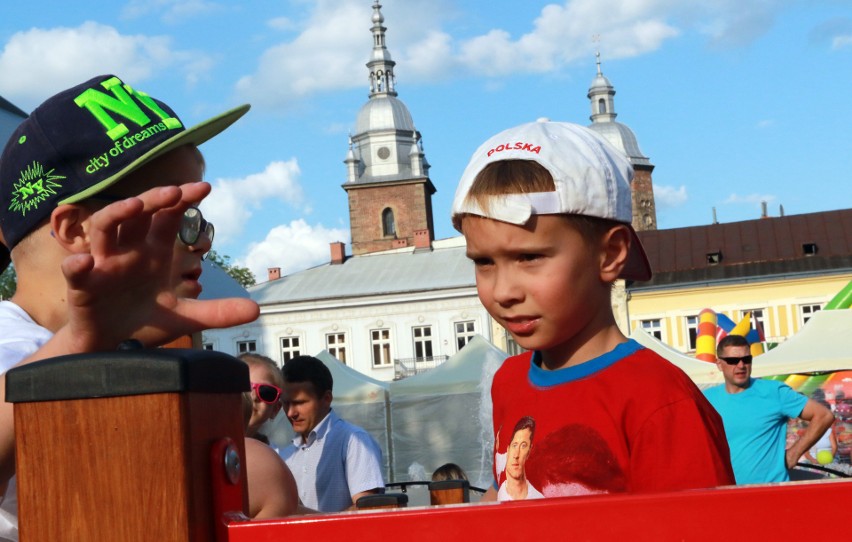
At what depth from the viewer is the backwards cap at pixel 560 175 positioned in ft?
6.77

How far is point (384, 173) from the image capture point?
82938mm

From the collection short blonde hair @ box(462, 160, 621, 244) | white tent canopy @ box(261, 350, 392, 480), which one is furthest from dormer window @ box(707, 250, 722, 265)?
short blonde hair @ box(462, 160, 621, 244)

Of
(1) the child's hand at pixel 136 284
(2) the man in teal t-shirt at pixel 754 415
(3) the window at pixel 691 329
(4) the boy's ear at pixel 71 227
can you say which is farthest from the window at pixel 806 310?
(1) the child's hand at pixel 136 284

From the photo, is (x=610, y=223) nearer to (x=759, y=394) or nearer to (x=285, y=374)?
(x=285, y=374)

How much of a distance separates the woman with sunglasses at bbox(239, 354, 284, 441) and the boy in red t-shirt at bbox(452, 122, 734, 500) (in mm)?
2871

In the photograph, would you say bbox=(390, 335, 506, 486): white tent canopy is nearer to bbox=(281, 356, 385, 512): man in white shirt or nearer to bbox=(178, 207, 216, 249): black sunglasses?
bbox=(281, 356, 385, 512): man in white shirt

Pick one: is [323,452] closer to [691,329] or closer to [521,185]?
[521,185]

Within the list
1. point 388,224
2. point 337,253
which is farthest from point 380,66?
point 337,253

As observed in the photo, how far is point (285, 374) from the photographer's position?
639cm

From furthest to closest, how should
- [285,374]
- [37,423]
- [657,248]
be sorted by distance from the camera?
[657,248] < [285,374] < [37,423]

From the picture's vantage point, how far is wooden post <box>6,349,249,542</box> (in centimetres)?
124

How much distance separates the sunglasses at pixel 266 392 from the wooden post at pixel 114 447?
3.72 meters

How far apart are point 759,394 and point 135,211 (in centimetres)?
639

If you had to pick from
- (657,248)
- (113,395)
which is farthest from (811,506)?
(657,248)
